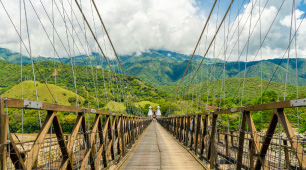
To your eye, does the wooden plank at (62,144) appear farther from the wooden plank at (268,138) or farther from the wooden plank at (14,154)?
the wooden plank at (268,138)

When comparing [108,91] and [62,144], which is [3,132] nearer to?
[62,144]

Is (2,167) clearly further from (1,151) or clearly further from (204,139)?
(204,139)

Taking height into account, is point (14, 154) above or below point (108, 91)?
below

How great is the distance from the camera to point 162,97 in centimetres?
12975

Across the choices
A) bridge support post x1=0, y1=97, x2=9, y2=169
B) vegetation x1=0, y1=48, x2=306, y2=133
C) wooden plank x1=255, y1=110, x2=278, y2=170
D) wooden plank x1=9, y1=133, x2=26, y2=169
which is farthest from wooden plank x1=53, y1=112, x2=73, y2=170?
wooden plank x1=255, y1=110, x2=278, y2=170

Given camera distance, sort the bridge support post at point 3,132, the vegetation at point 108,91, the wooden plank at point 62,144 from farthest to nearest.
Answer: the vegetation at point 108,91 → the wooden plank at point 62,144 → the bridge support post at point 3,132

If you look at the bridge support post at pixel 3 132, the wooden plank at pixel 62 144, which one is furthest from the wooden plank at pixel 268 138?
the bridge support post at pixel 3 132

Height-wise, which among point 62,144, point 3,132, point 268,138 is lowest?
point 62,144

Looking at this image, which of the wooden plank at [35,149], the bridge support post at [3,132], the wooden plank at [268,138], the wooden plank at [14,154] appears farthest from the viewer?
the wooden plank at [268,138]

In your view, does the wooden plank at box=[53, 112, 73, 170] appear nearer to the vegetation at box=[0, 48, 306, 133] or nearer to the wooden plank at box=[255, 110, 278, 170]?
the vegetation at box=[0, 48, 306, 133]

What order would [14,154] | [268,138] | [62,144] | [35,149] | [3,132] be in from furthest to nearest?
1. [62,144]
2. [268,138]
3. [35,149]
4. [14,154]
5. [3,132]

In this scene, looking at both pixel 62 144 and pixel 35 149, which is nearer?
pixel 35 149

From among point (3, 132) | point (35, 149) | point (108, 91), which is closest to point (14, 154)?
point (35, 149)

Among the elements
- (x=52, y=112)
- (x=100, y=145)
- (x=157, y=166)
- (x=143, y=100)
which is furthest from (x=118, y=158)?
(x=143, y=100)
